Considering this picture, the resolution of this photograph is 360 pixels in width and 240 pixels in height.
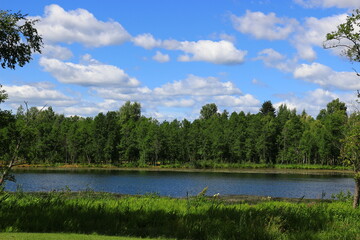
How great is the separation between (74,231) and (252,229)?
7673 mm

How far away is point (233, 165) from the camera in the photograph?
414 feet

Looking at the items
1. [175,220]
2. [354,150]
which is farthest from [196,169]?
[175,220]

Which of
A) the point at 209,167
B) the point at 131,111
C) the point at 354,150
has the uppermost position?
the point at 131,111

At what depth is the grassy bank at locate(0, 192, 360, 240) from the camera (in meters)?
16.2

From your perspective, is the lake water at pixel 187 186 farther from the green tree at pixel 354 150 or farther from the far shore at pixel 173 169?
the far shore at pixel 173 169

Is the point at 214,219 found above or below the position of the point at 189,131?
below

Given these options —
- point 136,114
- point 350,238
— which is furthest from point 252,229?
point 136,114

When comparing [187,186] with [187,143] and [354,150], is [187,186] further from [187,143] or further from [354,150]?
[187,143]

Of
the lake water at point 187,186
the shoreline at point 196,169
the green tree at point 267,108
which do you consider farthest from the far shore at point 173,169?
the green tree at point 267,108

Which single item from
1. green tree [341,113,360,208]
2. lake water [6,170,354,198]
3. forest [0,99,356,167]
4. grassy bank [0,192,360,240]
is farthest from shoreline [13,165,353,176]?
grassy bank [0,192,360,240]

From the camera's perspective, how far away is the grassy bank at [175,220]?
16.2 meters

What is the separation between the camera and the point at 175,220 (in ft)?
60.1

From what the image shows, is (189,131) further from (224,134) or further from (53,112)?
(53,112)

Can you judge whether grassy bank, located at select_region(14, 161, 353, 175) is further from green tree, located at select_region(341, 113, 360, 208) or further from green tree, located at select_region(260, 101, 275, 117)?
green tree, located at select_region(341, 113, 360, 208)
